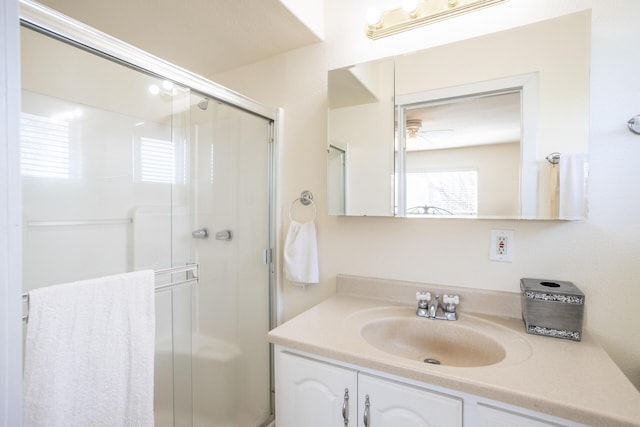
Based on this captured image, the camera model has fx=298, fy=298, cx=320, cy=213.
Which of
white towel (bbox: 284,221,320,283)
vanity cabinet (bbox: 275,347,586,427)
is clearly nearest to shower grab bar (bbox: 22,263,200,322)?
white towel (bbox: 284,221,320,283)

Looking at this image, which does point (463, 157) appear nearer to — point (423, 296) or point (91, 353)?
point (423, 296)

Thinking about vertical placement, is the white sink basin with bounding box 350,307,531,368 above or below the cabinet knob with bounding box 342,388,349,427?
above

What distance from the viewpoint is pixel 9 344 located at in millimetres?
548

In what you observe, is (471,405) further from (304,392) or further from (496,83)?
(496,83)

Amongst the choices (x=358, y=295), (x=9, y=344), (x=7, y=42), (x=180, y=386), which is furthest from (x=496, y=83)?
(x=180, y=386)

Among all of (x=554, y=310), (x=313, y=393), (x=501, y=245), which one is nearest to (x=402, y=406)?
(x=313, y=393)

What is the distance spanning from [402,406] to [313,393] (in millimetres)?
286

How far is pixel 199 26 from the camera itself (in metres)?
1.36

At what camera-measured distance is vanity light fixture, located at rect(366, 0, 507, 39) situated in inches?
45.1

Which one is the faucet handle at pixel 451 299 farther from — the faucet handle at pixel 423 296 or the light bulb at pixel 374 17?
the light bulb at pixel 374 17

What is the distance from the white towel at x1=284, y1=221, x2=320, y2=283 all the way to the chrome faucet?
506 millimetres

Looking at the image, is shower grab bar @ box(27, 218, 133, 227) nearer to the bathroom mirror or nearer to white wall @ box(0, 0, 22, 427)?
white wall @ box(0, 0, 22, 427)

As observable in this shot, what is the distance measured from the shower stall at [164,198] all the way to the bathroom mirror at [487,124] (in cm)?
61

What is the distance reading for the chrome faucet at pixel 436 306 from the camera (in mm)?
1157
